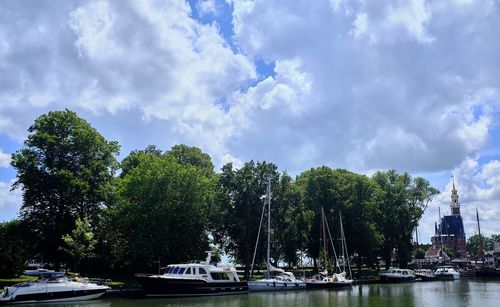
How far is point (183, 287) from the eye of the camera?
4447 cm

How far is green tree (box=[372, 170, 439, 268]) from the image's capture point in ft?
275

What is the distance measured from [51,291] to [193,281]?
41.6 feet

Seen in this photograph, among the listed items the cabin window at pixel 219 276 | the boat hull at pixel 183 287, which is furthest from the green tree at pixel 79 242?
the cabin window at pixel 219 276

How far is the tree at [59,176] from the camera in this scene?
51750 millimetres

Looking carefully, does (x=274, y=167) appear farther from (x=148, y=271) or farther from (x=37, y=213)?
(x=37, y=213)

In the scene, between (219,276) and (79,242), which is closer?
(79,242)

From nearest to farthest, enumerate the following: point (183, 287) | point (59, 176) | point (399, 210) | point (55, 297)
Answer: point (55, 297)
point (183, 287)
point (59, 176)
point (399, 210)

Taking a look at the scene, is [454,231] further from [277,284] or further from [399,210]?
[277,284]

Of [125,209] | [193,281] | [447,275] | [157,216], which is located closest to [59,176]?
[125,209]

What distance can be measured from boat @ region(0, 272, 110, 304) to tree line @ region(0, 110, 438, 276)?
6665 mm

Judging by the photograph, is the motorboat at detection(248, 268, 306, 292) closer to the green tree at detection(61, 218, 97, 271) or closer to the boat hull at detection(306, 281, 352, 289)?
the boat hull at detection(306, 281, 352, 289)

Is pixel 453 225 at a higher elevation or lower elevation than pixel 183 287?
higher

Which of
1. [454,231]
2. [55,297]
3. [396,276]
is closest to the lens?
[55,297]

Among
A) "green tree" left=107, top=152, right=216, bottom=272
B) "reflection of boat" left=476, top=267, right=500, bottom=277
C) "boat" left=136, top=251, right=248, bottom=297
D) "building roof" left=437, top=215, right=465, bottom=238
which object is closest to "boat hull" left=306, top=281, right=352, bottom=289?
"boat" left=136, top=251, right=248, bottom=297
